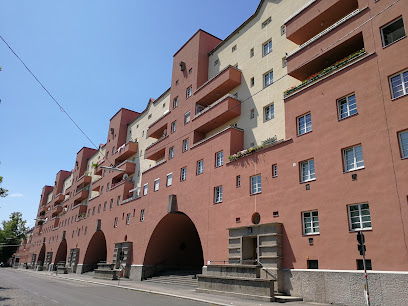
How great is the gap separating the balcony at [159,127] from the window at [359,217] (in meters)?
25.3

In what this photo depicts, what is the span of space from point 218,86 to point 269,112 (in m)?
6.68

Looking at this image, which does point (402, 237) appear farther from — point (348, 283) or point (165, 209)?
point (165, 209)

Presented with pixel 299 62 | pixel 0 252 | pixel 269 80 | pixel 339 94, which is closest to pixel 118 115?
pixel 269 80

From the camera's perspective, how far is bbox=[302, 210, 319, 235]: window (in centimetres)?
1796

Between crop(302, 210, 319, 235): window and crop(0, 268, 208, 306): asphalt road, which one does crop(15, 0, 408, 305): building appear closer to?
crop(302, 210, 319, 235): window

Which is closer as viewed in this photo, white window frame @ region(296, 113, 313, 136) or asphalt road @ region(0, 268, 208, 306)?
asphalt road @ region(0, 268, 208, 306)

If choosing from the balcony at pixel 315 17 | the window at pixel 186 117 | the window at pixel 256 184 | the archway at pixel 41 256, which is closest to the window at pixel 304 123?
the window at pixel 256 184

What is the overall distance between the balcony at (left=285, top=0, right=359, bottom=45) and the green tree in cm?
11252

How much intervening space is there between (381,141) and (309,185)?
4581 mm

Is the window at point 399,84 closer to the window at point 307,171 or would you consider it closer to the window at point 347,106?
the window at point 347,106

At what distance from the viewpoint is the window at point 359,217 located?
1561 centimetres

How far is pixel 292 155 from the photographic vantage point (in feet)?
66.0

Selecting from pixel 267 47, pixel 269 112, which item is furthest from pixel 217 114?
pixel 267 47

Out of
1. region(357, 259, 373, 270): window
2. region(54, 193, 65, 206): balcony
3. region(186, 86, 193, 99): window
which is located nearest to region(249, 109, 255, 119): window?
Result: region(186, 86, 193, 99): window
